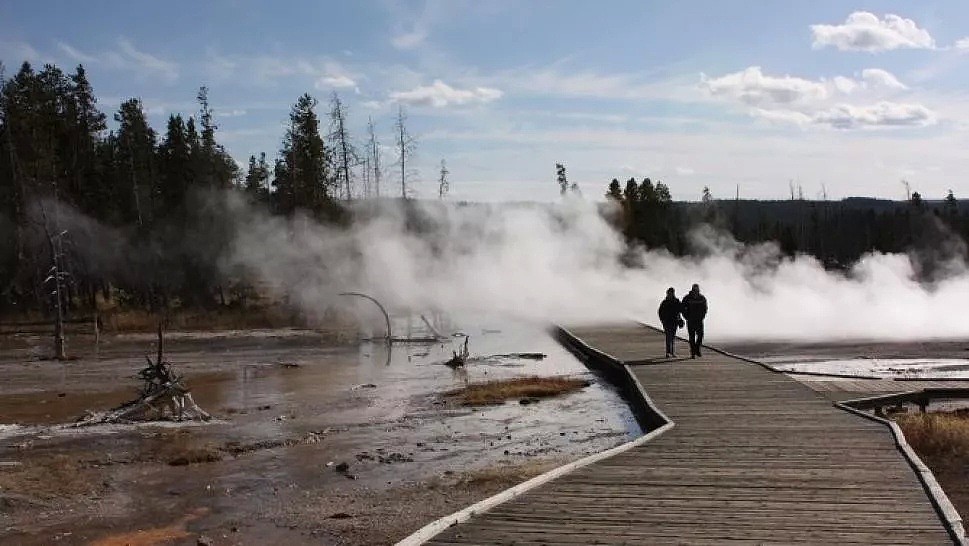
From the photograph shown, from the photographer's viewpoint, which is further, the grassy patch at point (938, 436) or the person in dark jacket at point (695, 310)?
the person in dark jacket at point (695, 310)

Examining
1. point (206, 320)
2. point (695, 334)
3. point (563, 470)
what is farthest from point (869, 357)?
point (206, 320)

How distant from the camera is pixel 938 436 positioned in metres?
12.8

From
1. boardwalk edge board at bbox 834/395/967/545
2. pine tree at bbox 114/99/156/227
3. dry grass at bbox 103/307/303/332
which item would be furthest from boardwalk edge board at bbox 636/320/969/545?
pine tree at bbox 114/99/156/227

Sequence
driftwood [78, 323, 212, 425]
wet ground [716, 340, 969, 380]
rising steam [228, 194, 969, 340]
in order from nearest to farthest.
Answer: driftwood [78, 323, 212, 425]
wet ground [716, 340, 969, 380]
rising steam [228, 194, 969, 340]

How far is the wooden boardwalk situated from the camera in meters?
6.82

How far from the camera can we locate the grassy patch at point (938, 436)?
12.4m

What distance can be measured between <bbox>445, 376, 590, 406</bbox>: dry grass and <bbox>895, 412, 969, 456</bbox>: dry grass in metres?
7.96

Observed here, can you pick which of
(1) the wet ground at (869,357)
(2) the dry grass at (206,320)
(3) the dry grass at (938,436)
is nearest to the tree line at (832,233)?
(2) the dry grass at (206,320)

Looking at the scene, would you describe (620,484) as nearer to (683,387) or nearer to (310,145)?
(683,387)

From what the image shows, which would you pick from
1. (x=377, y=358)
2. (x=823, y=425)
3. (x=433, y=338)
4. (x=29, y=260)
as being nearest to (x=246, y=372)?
(x=377, y=358)

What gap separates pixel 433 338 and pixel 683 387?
20994 mm

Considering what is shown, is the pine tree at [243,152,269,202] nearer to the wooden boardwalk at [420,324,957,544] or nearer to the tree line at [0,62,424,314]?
the tree line at [0,62,424,314]

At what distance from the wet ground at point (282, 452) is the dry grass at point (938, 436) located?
13.6 feet

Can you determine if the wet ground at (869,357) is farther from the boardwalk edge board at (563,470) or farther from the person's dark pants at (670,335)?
the boardwalk edge board at (563,470)
